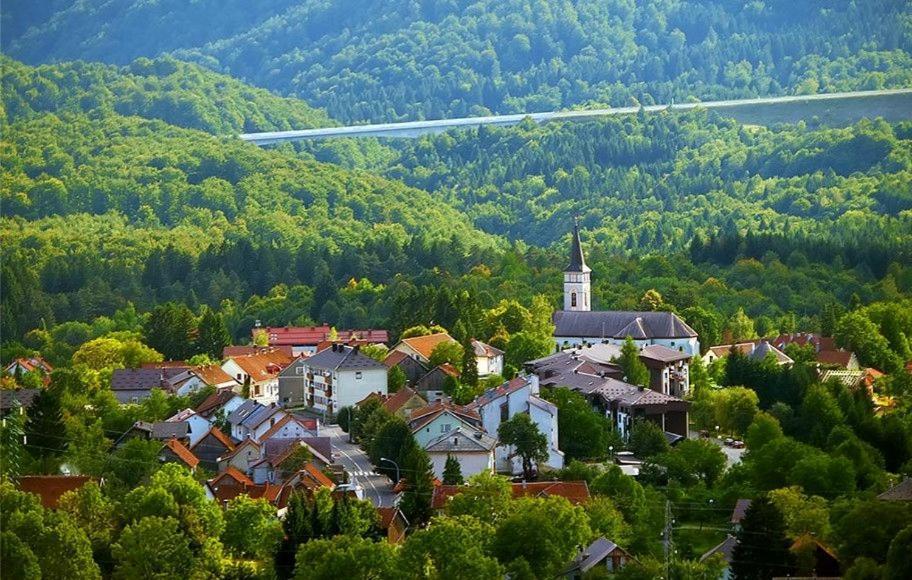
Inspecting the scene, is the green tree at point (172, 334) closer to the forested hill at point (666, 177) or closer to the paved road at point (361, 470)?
the paved road at point (361, 470)

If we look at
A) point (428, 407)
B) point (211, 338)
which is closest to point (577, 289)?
point (211, 338)

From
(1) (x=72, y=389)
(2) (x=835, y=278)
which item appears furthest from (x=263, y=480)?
(2) (x=835, y=278)

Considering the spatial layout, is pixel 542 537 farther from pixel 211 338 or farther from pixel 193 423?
pixel 211 338

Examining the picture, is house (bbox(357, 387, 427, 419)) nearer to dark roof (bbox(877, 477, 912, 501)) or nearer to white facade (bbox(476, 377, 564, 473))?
white facade (bbox(476, 377, 564, 473))

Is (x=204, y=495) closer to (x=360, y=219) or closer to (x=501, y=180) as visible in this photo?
(x=360, y=219)

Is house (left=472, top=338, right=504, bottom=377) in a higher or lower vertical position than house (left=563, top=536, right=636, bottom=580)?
lower

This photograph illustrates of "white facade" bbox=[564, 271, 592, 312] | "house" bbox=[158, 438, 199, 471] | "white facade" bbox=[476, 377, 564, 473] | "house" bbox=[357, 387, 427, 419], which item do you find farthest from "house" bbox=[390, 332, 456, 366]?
"house" bbox=[158, 438, 199, 471]

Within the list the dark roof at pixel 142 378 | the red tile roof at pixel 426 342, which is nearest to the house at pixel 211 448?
the dark roof at pixel 142 378
